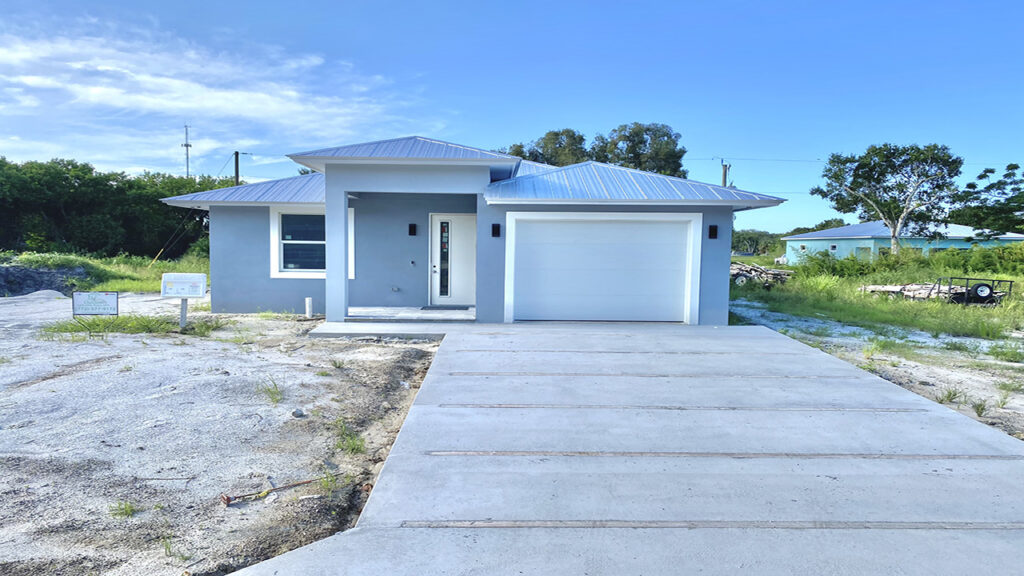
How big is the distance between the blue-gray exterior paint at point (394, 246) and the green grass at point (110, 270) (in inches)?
363

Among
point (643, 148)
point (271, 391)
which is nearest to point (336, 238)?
point (271, 391)

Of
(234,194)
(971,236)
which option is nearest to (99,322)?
(234,194)

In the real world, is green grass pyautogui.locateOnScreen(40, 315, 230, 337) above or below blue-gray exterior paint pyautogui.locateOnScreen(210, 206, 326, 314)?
below

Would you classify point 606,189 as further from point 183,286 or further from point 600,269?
point 183,286

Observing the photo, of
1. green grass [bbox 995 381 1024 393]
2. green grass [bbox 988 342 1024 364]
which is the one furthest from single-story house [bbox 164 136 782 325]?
green grass [bbox 995 381 1024 393]

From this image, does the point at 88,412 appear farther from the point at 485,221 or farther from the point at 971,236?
the point at 971,236

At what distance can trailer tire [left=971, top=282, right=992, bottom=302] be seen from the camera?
1579cm

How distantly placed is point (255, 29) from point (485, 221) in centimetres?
1193

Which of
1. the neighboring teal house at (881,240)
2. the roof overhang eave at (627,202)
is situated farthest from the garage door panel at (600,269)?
the neighboring teal house at (881,240)

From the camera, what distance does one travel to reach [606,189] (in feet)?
36.1

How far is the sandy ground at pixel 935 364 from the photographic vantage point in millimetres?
6168

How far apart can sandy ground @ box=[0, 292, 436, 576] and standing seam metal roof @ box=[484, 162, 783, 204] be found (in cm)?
390

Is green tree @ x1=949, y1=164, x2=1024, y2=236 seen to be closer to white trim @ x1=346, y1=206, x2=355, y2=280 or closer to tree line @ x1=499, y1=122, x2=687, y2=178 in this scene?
tree line @ x1=499, y1=122, x2=687, y2=178

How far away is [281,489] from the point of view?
12.8 ft
